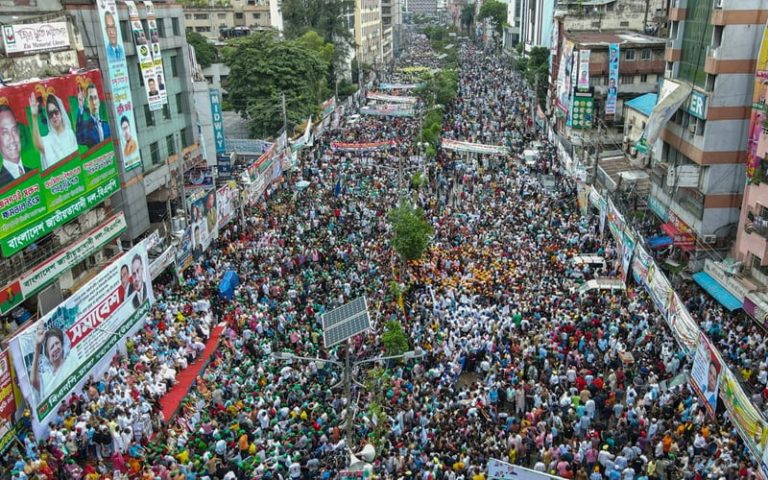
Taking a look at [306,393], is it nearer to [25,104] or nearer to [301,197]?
[25,104]

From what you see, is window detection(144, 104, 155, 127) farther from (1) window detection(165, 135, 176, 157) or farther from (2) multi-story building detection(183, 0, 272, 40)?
(2) multi-story building detection(183, 0, 272, 40)

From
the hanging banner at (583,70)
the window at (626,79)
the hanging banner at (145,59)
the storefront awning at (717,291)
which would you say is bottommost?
the storefront awning at (717,291)

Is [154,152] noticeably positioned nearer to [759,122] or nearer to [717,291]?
[717,291]

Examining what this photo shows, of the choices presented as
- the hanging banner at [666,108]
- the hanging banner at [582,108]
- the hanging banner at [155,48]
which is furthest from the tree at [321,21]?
the hanging banner at [666,108]

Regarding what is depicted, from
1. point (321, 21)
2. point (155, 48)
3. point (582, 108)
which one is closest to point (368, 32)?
point (321, 21)

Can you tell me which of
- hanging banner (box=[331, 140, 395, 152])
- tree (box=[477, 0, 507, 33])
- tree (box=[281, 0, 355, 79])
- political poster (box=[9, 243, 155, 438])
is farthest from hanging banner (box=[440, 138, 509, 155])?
tree (box=[477, 0, 507, 33])

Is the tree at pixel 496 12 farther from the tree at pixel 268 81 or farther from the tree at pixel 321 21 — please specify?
the tree at pixel 268 81
